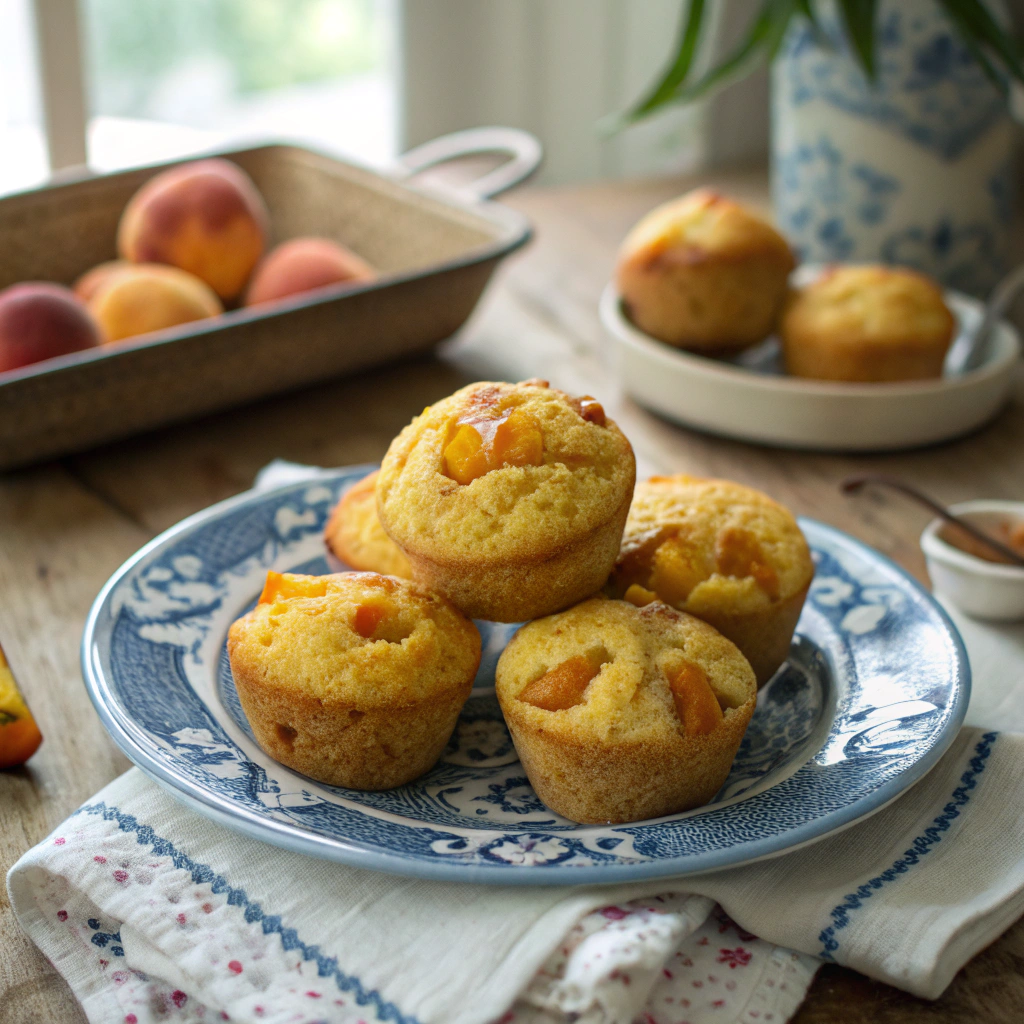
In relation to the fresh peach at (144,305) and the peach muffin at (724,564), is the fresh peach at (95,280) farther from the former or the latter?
the peach muffin at (724,564)

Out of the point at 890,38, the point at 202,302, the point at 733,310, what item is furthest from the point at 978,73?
the point at 202,302

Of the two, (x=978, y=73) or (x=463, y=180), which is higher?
(x=978, y=73)

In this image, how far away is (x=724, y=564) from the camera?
0.88m

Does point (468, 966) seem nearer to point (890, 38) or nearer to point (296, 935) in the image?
point (296, 935)

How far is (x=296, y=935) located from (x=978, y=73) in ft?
4.62

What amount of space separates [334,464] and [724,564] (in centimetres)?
63

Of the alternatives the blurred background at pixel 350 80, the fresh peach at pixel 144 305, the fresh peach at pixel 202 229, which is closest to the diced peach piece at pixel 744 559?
the fresh peach at pixel 144 305

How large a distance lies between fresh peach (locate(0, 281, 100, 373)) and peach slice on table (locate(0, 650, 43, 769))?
0.50 m

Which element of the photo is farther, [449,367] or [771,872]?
[449,367]

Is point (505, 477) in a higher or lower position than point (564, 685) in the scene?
higher

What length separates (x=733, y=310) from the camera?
141cm

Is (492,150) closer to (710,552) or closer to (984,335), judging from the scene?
(984,335)

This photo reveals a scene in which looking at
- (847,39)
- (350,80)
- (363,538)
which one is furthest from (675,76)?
(350,80)

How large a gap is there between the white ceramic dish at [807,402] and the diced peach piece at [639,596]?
1.96 ft
